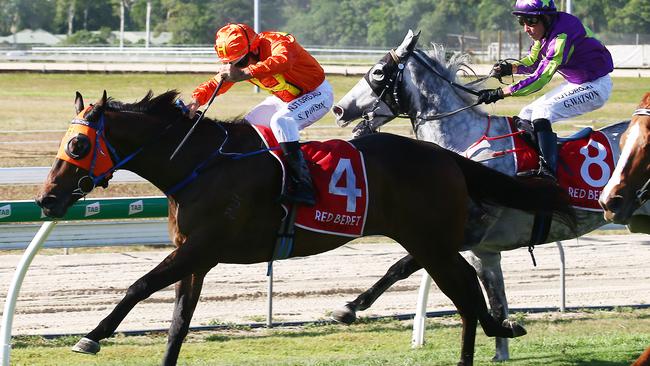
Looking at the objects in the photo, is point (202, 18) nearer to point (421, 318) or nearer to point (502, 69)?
Result: point (502, 69)

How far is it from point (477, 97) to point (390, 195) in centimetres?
139

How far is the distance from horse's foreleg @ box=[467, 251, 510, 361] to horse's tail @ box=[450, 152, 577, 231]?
583 mm

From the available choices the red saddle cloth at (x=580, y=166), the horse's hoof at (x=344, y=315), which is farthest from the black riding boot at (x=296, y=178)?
the red saddle cloth at (x=580, y=166)

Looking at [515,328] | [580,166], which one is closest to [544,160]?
[580,166]

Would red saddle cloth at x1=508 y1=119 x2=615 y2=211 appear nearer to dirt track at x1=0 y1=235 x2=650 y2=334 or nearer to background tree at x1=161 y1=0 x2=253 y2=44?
dirt track at x1=0 y1=235 x2=650 y2=334

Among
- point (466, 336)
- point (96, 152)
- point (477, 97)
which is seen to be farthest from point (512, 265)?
point (96, 152)

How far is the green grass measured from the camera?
262 inches

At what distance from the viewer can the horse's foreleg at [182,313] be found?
5785 millimetres

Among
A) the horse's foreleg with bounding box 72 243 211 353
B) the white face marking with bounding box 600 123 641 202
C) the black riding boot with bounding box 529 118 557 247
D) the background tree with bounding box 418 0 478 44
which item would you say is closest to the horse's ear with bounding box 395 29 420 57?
the black riding boot with bounding box 529 118 557 247

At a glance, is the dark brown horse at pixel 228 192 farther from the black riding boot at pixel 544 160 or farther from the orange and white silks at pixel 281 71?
the black riding boot at pixel 544 160

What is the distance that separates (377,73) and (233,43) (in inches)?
52.5

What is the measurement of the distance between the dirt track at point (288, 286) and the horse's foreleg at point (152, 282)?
2363 millimetres

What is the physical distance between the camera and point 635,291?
961cm

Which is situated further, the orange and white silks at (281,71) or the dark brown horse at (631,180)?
the orange and white silks at (281,71)
